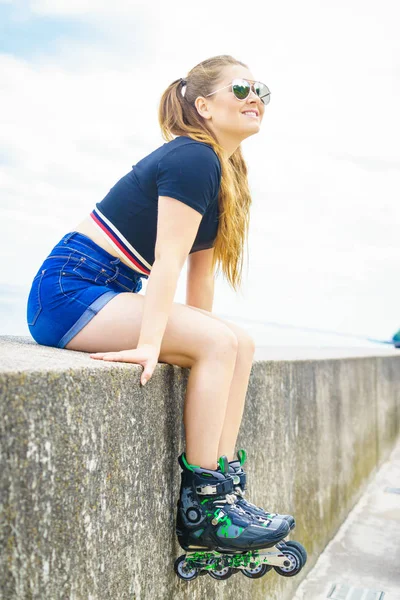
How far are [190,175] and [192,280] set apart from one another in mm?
618

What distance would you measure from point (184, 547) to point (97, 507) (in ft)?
1.79

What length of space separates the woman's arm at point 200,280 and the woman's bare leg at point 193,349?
0.51 meters

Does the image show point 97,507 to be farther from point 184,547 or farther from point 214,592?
point 214,592

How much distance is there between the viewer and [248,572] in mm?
2148

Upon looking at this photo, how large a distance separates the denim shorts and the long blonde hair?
37cm

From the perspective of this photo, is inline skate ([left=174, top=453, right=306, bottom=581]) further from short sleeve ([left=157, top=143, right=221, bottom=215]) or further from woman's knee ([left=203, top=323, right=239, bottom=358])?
short sleeve ([left=157, top=143, right=221, bottom=215])

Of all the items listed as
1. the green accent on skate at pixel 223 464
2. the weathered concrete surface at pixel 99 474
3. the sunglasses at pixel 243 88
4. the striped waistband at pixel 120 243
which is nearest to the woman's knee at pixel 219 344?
the weathered concrete surface at pixel 99 474

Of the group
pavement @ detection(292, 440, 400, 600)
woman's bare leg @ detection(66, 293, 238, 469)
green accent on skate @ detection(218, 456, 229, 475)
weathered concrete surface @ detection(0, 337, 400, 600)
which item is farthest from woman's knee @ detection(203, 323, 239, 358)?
pavement @ detection(292, 440, 400, 600)

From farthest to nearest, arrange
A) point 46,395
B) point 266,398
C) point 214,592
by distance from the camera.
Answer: point 266,398 < point 214,592 < point 46,395

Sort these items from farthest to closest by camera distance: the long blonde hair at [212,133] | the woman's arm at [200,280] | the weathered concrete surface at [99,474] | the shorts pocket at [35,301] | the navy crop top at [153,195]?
the woman's arm at [200,280]
the long blonde hair at [212,133]
the shorts pocket at [35,301]
the navy crop top at [153,195]
the weathered concrete surface at [99,474]

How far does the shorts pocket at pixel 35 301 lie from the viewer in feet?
7.75

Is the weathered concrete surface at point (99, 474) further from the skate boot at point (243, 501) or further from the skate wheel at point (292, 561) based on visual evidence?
the skate wheel at point (292, 561)

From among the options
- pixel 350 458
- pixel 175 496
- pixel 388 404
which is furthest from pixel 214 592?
pixel 388 404

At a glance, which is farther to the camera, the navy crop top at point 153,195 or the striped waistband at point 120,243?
the striped waistband at point 120,243
